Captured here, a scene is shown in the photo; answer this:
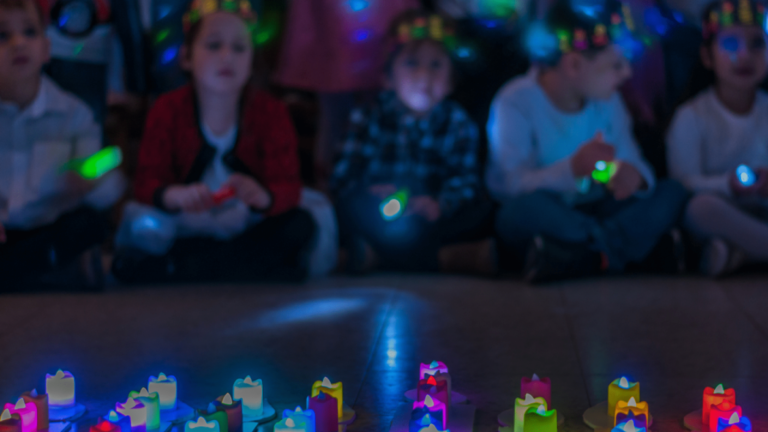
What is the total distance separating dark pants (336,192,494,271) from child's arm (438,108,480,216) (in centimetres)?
4

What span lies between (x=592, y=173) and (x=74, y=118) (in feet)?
4.27

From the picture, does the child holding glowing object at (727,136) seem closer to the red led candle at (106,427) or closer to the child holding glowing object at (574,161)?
→ the child holding glowing object at (574,161)

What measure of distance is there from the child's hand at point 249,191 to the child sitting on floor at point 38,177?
0.92 ft

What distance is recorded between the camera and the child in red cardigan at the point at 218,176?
1878 mm

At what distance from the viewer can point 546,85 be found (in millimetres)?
2115

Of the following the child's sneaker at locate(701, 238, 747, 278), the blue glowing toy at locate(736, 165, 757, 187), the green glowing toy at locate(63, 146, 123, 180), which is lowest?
the child's sneaker at locate(701, 238, 747, 278)

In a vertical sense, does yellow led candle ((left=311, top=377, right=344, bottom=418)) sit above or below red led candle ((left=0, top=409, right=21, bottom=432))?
below

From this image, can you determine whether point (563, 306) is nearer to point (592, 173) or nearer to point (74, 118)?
point (592, 173)

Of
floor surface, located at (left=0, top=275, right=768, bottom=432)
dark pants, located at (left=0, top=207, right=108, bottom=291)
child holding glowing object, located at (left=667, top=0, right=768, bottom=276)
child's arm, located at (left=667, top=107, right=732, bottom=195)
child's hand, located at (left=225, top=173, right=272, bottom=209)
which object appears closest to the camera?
floor surface, located at (left=0, top=275, right=768, bottom=432)

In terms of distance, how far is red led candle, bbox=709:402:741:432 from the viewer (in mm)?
908

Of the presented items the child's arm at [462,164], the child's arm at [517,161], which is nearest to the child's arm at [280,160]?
the child's arm at [462,164]

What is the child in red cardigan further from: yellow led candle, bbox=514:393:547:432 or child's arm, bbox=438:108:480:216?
yellow led candle, bbox=514:393:547:432

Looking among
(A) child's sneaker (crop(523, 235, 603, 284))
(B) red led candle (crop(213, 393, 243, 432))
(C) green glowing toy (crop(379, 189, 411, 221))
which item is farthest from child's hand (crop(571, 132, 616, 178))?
(B) red led candle (crop(213, 393, 243, 432))

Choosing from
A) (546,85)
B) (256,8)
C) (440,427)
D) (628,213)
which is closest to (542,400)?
(440,427)
